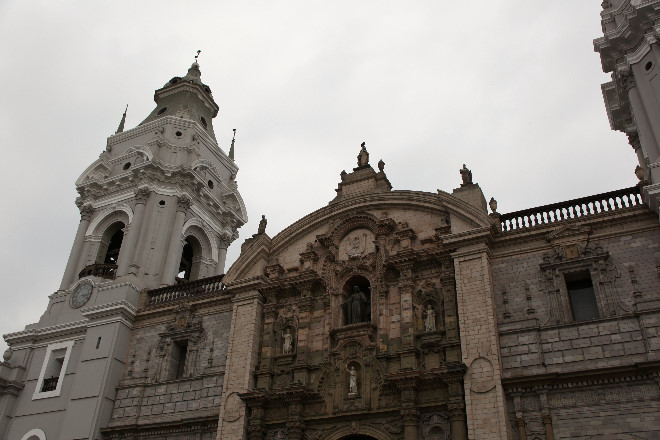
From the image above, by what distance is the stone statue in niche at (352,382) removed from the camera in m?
19.2

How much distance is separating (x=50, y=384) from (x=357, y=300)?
1310 centimetres

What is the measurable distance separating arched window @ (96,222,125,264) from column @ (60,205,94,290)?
38.5 inches

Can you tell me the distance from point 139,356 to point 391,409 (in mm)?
10551

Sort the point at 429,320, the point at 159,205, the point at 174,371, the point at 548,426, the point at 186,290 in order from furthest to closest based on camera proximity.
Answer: the point at 159,205, the point at 186,290, the point at 174,371, the point at 429,320, the point at 548,426

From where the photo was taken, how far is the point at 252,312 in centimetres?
2223

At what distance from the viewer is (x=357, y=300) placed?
21.1 m

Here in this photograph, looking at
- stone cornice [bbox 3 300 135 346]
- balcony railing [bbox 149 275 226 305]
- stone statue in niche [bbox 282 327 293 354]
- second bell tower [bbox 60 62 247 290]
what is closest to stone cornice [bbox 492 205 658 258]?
stone statue in niche [bbox 282 327 293 354]

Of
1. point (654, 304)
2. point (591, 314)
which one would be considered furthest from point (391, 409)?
point (654, 304)

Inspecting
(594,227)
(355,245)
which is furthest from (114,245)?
(594,227)

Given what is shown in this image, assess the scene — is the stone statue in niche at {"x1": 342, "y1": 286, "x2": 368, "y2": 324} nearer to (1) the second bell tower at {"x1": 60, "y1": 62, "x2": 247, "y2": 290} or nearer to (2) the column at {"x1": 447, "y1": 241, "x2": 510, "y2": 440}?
(2) the column at {"x1": 447, "y1": 241, "x2": 510, "y2": 440}

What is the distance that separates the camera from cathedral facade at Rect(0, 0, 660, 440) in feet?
54.7

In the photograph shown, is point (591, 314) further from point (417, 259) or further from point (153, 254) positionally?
point (153, 254)

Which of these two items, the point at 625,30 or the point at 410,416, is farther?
the point at 625,30

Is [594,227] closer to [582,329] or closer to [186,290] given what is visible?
[582,329]
